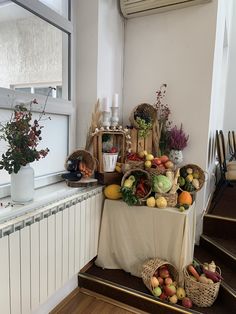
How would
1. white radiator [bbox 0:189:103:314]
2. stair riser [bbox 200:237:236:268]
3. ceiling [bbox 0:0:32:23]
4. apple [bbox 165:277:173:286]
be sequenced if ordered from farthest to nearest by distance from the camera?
stair riser [bbox 200:237:236:268] < apple [bbox 165:277:173:286] < ceiling [bbox 0:0:32:23] < white radiator [bbox 0:189:103:314]

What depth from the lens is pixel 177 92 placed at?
2.18 m

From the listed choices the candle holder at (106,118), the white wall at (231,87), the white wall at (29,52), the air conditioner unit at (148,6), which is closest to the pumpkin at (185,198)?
the candle holder at (106,118)

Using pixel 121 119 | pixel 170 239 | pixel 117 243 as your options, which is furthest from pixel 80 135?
pixel 170 239

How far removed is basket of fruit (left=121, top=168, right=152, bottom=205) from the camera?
1754 millimetres

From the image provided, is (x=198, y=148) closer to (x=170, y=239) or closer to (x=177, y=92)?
(x=177, y=92)

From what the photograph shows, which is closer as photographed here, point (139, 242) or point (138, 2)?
point (139, 242)

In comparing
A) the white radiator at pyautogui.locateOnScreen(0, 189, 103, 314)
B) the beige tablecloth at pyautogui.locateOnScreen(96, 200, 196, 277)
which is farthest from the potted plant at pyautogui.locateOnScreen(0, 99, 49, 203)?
the beige tablecloth at pyautogui.locateOnScreen(96, 200, 196, 277)

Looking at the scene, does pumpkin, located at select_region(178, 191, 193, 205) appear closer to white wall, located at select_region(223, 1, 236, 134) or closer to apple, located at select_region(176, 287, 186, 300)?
apple, located at select_region(176, 287, 186, 300)

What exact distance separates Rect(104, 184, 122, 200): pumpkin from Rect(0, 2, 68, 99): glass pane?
33.1 inches

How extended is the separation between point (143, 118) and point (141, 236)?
1008 mm

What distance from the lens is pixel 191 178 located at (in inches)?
77.2

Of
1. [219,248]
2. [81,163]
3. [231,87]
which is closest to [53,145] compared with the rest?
[81,163]

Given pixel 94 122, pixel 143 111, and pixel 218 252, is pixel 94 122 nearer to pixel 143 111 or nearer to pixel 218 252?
pixel 143 111

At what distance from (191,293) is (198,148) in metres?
1.17
